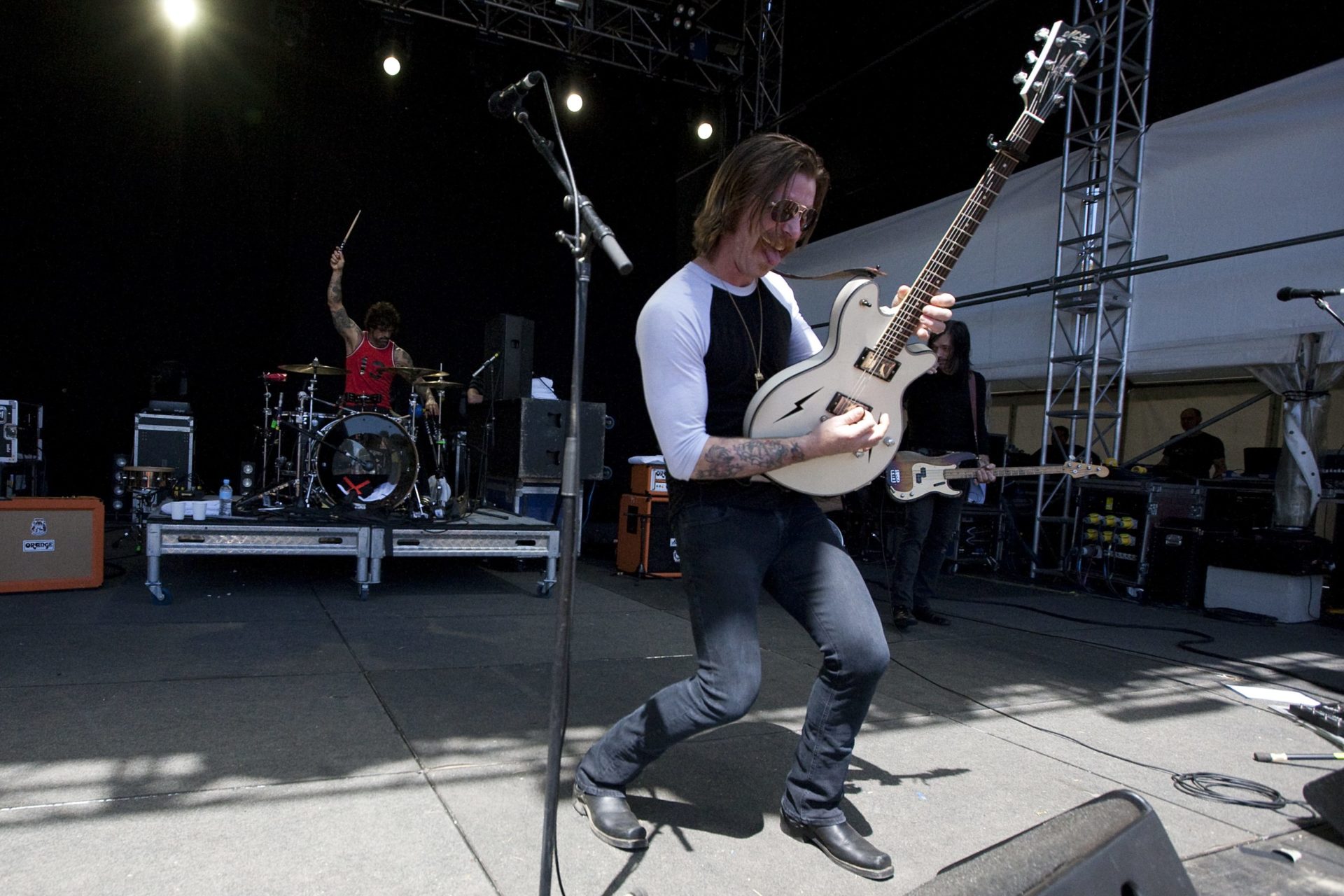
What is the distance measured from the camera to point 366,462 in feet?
20.8

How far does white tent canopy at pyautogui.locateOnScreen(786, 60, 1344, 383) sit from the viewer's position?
6.78 metres

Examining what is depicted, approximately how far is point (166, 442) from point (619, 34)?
7093 mm

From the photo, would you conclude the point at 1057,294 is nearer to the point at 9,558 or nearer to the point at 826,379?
the point at 826,379

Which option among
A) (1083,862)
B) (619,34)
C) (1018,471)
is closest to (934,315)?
(1083,862)

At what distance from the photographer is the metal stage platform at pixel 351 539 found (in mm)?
5020

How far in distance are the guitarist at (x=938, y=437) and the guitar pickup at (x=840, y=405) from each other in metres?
3.01

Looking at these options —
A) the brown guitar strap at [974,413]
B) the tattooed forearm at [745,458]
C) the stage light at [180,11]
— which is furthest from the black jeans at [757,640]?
the stage light at [180,11]

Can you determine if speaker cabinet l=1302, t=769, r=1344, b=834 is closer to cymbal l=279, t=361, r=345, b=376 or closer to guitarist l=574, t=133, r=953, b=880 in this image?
guitarist l=574, t=133, r=953, b=880

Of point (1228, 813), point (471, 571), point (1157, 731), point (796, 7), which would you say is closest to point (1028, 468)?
point (1157, 731)

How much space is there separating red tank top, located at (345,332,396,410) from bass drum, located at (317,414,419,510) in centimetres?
66

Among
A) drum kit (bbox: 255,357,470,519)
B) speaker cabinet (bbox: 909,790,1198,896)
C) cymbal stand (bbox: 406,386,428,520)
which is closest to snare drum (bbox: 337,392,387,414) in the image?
drum kit (bbox: 255,357,470,519)

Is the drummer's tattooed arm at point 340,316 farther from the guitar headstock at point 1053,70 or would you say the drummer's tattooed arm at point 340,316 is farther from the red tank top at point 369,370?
the guitar headstock at point 1053,70

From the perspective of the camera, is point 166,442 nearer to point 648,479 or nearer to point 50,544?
point 50,544

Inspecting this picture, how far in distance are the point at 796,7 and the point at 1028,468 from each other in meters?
7.42
